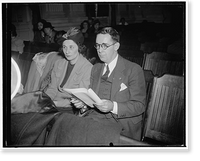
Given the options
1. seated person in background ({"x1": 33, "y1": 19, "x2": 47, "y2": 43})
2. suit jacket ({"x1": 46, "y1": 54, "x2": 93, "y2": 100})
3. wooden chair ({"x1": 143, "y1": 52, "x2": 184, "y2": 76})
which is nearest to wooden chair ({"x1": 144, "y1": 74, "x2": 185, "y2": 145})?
wooden chair ({"x1": 143, "y1": 52, "x2": 184, "y2": 76})

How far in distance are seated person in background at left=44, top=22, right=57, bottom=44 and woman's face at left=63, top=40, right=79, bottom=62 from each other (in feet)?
0.67

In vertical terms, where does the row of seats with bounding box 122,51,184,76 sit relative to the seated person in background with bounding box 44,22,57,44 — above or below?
below

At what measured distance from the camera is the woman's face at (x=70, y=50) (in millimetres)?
2668

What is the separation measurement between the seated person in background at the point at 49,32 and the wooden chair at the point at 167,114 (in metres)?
1.54

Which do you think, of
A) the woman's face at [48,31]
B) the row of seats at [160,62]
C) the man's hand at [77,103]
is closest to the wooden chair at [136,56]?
the row of seats at [160,62]

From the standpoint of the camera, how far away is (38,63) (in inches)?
111

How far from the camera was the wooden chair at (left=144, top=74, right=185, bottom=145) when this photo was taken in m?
2.52

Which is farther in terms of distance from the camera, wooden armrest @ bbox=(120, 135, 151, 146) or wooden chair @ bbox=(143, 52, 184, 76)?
wooden chair @ bbox=(143, 52, 184, 76)

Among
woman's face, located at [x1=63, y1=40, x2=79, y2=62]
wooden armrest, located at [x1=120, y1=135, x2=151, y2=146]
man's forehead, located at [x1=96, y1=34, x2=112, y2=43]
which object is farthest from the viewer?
woman's face, located at [x1=63, y1=40, x2=79, y2=62]

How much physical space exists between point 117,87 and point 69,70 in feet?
2.36

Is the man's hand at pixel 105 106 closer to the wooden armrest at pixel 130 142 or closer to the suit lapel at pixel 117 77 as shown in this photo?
the suit lapel at pixel 117 77

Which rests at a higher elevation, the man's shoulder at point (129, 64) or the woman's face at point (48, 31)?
the woman's face at point (48, 31)

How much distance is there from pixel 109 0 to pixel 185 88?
157 centimetres

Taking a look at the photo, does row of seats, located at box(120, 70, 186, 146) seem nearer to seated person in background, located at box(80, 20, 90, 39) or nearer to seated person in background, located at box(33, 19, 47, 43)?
seated person in background, located at box(80, 20, 90, 39)
